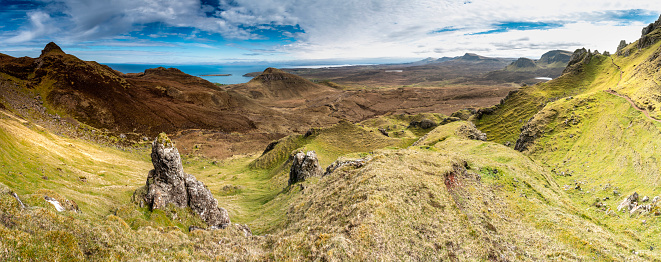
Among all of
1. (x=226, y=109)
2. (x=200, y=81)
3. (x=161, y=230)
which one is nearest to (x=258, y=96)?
(x=200, y=81)

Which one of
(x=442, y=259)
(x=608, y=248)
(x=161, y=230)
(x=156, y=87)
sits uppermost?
(x=156, y=87)

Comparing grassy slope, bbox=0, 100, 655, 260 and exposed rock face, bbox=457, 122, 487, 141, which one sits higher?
grassy slope, bbox=0, 100, 655, 260

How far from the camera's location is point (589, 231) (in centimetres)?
1348

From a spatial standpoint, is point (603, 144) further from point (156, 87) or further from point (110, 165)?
point (156, 87)

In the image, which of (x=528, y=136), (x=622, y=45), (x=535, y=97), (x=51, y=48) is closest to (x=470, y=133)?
(x=528, y=136)

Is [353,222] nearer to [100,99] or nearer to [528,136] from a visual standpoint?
[528,136]

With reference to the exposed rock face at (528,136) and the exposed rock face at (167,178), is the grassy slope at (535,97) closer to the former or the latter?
the exposed rock face at (528,136)

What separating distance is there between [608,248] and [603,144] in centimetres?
2718

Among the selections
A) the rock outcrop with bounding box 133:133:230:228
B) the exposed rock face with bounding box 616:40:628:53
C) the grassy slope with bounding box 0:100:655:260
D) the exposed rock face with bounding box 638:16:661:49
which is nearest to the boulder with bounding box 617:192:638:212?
the grassy slope with bounding box 0:100:655:260

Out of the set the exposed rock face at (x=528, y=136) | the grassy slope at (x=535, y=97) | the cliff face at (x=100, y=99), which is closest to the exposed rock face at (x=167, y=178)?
the exposed rock face at (x=528, y=136)

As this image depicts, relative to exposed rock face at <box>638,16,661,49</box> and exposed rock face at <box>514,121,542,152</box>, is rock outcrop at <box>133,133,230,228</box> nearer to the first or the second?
exposed rock face at <box>514,121,542,152</box>

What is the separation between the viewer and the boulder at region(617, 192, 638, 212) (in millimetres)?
16969

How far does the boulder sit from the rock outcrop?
96.5 feet

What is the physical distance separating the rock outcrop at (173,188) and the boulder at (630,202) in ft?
96.5
